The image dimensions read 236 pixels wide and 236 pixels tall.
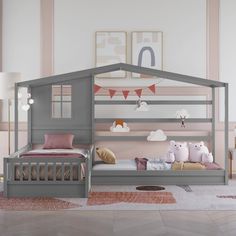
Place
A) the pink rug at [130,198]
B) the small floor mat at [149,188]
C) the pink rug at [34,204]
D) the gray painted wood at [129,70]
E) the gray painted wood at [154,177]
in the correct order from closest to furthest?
1. the pink rug at [34,204]
2. the pink rug at [130,198]
3. the small floor mat at [149,188]
4. the gray painted wood at [154,177]
5. the gray painted wood at [129,70]

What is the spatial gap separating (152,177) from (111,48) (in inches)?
95.3

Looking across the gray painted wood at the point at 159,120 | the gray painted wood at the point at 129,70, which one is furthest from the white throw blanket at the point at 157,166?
the gray painted wood at the point at 129,70

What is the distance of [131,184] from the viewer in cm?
744

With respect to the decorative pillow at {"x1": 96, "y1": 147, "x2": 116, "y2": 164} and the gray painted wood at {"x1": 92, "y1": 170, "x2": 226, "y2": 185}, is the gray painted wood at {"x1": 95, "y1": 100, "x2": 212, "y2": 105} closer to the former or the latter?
the decorative pillow at {"x1": 96, "y1": 147, "x2": 116, "y2": 164}

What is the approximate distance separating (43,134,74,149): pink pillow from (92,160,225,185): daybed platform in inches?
29.3

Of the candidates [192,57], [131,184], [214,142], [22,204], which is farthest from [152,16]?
[22,204]

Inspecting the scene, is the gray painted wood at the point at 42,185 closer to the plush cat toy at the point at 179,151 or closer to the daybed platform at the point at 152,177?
the daybed platform at the point at 152,177

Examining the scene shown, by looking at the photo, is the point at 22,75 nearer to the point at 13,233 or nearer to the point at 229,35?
the point at 229,35

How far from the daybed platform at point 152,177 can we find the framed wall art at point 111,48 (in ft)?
6.23

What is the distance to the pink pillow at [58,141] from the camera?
792 centimetres

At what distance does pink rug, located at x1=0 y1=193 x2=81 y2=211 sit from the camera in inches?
232

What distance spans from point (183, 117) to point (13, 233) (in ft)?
13.8

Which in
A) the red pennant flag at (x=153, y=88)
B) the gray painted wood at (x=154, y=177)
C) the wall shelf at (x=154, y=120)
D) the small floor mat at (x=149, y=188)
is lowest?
the small floor mat at (x=149, y=188)

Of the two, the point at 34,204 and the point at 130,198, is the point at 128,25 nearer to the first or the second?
the point at 130,198
